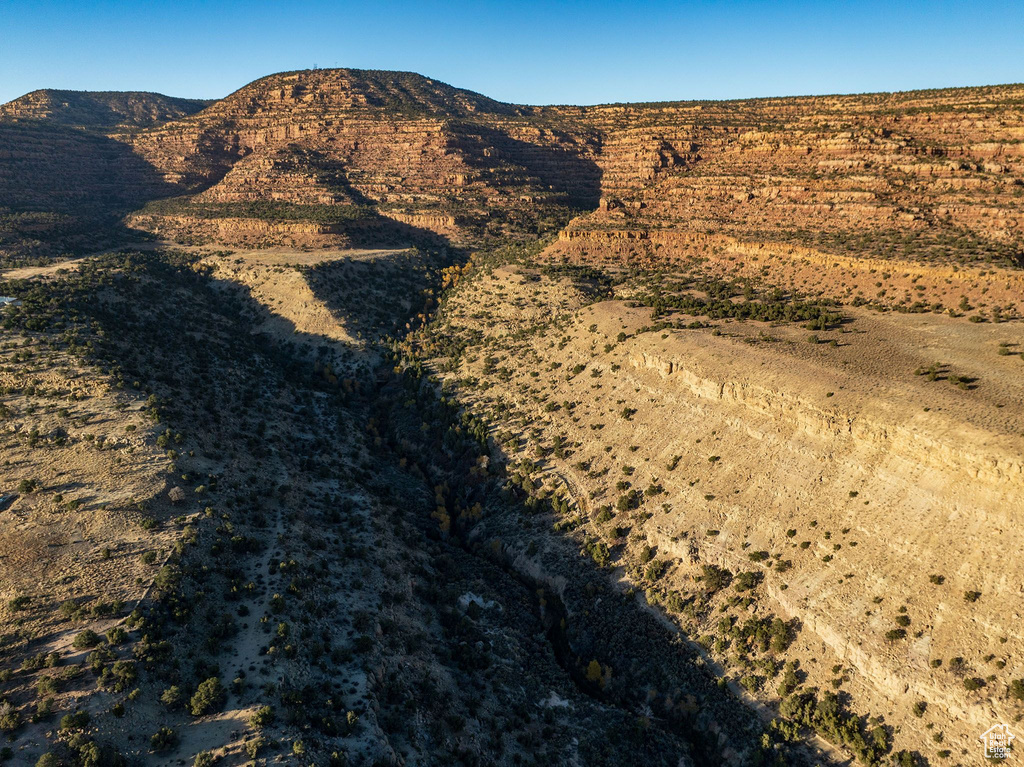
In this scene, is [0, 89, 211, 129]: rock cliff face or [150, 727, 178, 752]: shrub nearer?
[150, 727, 178, 752]: shrub

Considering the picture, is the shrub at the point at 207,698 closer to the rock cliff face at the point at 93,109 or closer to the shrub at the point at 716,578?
the shrub at the point at 716,578

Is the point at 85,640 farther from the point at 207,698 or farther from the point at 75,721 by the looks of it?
the point at 207,698

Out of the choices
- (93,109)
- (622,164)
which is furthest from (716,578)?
(93,109)

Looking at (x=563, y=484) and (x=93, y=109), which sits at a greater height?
(x=93, y=109)

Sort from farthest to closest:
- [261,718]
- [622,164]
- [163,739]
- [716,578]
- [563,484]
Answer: [622,164] < [563,484] < [716,578] < [261,718] < [163,739]

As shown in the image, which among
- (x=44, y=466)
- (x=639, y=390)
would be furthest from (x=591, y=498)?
(x=44, y=466)

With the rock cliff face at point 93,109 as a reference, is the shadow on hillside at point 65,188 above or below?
below

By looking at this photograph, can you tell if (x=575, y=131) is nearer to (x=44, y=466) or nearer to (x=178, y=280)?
(x=178, y=280)

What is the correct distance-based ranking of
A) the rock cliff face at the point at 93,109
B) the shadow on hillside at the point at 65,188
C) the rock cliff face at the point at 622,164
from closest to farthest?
the rock cliff face at the point at 622,164 → the shadow on hillside at the point at 65,188 → the rock cliff face at the point at 93,109

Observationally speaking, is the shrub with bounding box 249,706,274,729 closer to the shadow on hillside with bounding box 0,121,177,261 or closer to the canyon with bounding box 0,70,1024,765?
the canyon with bounding box 0,70,1024,765

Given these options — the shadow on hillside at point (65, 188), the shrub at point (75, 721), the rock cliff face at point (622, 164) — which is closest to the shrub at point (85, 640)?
the shrub at point (75, 721)

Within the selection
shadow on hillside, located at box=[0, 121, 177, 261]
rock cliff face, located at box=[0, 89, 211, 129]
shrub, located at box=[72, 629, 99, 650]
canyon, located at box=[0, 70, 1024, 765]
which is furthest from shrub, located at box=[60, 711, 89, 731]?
rock cliff face, located at box=[0, 89, 211, 129]
